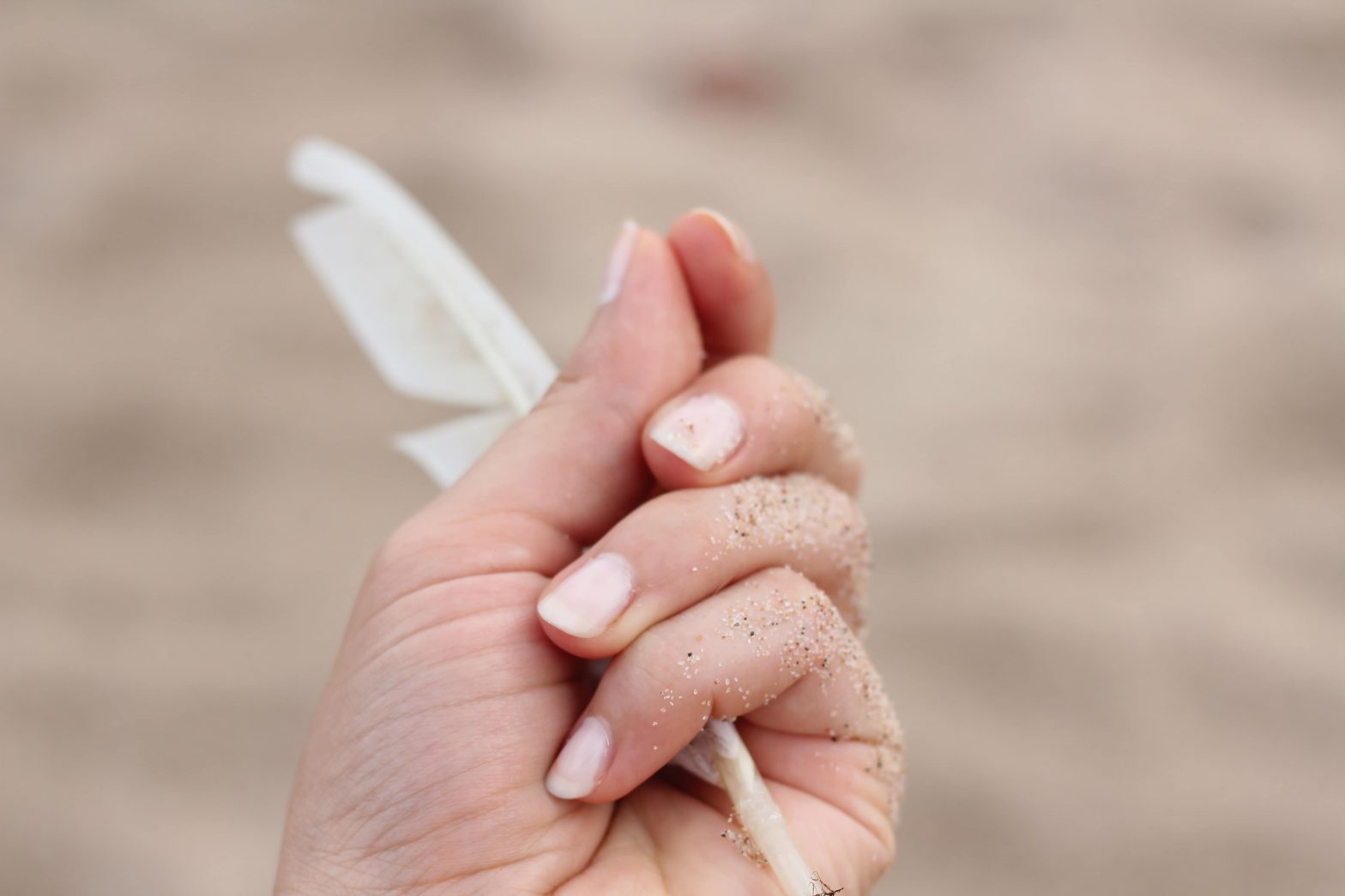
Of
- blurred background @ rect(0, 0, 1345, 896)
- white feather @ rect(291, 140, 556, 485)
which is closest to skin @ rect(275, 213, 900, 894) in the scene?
white feather @ rect(291, 140, 556, 485)

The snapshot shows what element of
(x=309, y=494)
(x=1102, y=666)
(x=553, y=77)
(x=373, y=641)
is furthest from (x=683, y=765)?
(x=553, y=77)

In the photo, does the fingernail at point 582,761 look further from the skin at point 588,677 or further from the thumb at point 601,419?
the thumb at point 601,419

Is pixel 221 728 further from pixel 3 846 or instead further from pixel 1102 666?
pixel 1102 666

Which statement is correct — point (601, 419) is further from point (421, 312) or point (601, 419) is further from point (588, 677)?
point (421, 312)

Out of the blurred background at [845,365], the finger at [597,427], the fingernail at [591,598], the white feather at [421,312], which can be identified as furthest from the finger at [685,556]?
the blurred background at [845,365]

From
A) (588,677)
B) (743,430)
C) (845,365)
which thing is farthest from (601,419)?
(845,365)

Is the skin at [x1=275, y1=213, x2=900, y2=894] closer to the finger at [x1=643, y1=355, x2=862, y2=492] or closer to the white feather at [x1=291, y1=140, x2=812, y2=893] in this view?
the finger at [x1=643, y1=355, x2=862, y2=492]
